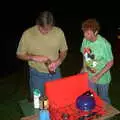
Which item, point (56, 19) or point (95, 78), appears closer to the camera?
point (95, 78)

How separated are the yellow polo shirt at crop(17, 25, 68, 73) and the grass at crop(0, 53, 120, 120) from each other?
1.55m

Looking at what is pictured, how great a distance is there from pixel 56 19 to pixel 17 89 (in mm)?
8378

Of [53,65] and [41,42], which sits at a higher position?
[41,42]

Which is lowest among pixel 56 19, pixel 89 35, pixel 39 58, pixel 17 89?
pixel 17 89

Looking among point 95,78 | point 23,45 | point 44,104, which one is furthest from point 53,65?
point 44,104

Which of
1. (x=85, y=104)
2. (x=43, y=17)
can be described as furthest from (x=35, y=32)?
(x=85, y=104)

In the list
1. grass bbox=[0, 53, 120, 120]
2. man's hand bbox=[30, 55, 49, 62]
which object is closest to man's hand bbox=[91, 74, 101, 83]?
man's hand bbox=[30, 55, 49, 62]

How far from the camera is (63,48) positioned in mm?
4395

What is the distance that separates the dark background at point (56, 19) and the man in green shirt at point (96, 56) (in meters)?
3.79

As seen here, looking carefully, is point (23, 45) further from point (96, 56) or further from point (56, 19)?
point (56, 19)

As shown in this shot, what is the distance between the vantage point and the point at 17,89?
6.50 meters

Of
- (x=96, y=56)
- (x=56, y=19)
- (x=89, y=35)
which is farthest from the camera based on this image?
(x=56, y=19)

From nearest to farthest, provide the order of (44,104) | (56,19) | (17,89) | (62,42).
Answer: (44,104)
(62,42)
(17,89)
(56,19)

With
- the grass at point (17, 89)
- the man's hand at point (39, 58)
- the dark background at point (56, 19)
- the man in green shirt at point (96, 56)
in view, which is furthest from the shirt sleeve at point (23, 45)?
the dark background at point (56, 19)
